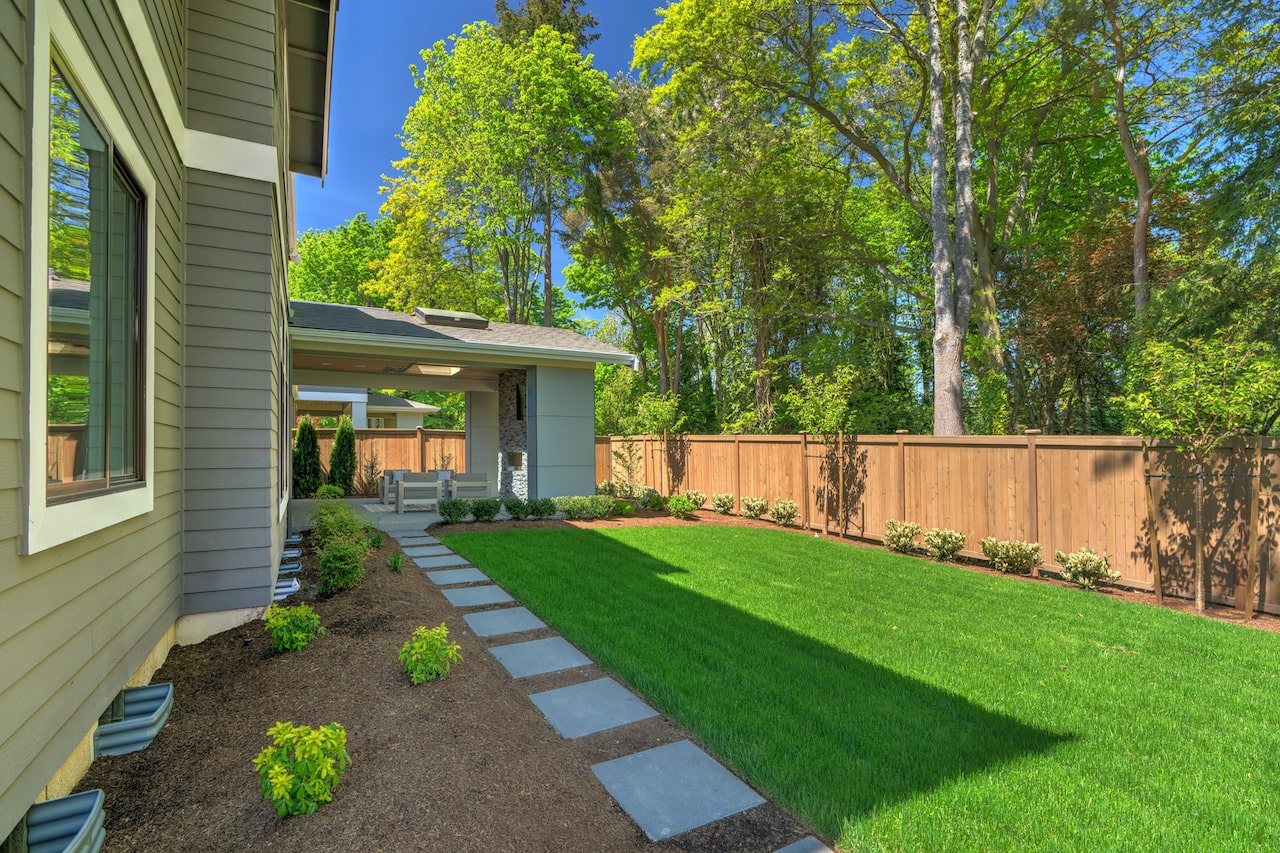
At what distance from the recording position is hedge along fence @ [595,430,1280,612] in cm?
523

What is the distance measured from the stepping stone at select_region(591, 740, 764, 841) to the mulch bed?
0.05 meters

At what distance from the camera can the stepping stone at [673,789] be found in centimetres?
219

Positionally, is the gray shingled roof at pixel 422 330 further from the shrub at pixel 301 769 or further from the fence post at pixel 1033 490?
the shrub at pixel 301 769

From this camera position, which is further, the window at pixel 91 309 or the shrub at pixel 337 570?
the shrub at pixel 337 570

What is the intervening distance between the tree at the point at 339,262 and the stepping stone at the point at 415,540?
2015cm

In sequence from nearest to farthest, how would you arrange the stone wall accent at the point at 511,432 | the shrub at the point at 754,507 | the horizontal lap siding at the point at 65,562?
1. the horizontal lap siding at the point at 65,562
2. the shrub at the point at 754,507
3. the stone wall accent at the point at 511,432

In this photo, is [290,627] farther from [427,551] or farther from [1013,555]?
[1013,555]

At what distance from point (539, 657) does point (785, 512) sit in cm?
708

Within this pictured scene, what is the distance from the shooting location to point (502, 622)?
4.50 meters

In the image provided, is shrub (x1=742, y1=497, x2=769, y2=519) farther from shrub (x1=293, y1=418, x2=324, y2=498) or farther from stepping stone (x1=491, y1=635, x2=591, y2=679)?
shrub (x1=293, y1=418, x2=324, y2=498)

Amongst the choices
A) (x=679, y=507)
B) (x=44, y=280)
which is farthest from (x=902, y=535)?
(x=44, y=280)

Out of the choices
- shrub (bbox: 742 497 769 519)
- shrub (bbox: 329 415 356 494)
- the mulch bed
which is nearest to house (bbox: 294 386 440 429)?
shrub (bbox: 329 415 356 494)

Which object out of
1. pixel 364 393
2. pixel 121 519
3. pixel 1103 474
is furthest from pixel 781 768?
pixel 364 393

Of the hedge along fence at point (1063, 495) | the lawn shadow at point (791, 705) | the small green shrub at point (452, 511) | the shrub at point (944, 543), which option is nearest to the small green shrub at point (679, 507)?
the hedge along fence at point (1063, 495)
